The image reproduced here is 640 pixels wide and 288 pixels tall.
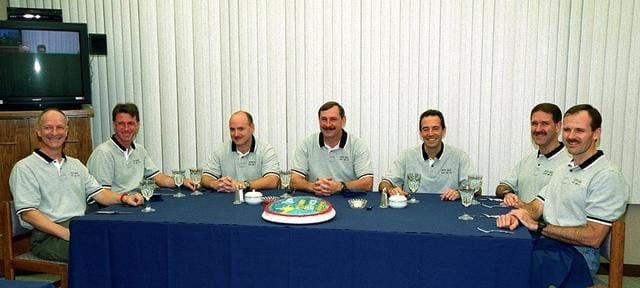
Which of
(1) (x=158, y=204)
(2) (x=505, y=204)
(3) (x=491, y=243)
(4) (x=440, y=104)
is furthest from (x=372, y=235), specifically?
(4) (x=440, y=104)

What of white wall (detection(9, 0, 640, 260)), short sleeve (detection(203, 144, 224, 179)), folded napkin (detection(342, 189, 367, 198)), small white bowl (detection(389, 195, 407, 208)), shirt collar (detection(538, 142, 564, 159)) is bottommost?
folded napkin (detection(342, 189, 367, 198))

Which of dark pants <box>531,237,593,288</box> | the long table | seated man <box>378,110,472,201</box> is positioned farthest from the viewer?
seated man <box>378,110,472,201</box>

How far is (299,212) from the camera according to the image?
8.61ft

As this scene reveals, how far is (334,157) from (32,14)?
2.63m

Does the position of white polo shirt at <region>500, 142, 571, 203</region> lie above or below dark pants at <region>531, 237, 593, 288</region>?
above

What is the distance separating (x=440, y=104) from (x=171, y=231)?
243cm

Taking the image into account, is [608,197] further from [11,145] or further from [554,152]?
[11,145]

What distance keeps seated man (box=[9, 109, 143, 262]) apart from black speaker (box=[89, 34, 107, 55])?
145cm

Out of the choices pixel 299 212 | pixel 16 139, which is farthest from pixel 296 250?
pixel 16 139

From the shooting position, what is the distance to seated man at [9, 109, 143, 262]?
301cm

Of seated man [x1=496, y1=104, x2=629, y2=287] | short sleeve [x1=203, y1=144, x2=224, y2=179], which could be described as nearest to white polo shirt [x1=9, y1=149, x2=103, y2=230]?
short sleeve [x1=203, y1=144, x2=224, y2=179]

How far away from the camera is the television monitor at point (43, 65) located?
4105mm

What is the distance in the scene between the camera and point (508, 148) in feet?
13.7

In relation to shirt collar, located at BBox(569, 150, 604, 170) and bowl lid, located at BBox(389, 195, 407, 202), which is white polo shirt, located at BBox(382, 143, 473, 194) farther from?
shirt collar, located at BBox(569, 150, 604, 170)
